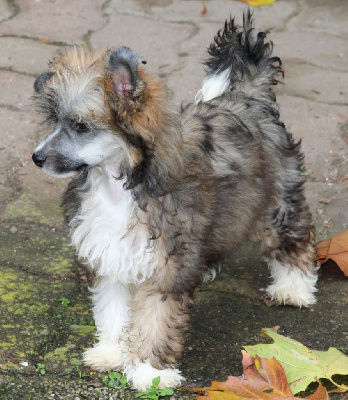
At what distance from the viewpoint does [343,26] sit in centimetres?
749

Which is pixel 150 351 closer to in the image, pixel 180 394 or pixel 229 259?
pixel 180 394

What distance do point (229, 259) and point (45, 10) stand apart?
3.87 meters

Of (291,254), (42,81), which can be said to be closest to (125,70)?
(42,81)

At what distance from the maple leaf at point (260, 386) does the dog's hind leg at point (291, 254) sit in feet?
3.68

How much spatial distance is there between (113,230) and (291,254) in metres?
1.43

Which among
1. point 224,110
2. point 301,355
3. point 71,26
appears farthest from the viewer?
point 71,26

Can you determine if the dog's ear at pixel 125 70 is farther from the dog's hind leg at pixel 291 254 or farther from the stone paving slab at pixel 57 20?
the stone paving slab at pixel 57 20

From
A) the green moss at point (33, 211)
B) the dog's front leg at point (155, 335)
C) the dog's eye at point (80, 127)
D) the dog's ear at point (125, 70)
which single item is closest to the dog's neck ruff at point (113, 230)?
the dog's front leg at point (155, 335)

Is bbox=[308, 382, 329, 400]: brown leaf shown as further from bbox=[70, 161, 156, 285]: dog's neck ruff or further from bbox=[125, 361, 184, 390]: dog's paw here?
bbox=[70, 161, 156, 285]: dog's neck ruff

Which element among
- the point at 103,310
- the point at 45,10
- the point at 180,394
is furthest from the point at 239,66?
the point at 45,10

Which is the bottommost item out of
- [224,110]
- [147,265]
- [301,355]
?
[301,355]

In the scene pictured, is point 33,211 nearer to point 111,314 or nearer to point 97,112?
point 111,314

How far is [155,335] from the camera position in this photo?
3.62m

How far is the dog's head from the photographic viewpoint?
3.09 metres
